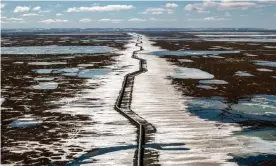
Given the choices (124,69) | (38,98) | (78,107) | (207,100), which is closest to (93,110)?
(78,107)

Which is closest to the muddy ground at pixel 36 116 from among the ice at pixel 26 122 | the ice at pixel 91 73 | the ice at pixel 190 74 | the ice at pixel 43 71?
the ice at pixel 26 122

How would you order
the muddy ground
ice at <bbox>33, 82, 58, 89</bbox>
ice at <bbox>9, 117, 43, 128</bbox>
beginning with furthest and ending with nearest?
ice at <bbox>33, 82, 58, 89</bbox> < ice at <bbox>9, 117, 43, 128</bbox> < the muddy ground

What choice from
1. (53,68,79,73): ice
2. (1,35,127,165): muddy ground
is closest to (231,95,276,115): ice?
(1,35,127,165): muddy ground

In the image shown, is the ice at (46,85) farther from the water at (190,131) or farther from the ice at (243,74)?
the ice at (243,74)

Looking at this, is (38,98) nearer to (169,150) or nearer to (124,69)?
(169,150)

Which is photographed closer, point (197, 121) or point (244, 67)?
point (197, 121)

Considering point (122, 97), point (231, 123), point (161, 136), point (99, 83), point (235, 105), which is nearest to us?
point (161, 136)

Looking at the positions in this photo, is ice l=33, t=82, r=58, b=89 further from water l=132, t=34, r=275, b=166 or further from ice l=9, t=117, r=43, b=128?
ice l=9, t=117, r=43, b=128

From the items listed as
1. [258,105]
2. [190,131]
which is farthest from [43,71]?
[190,131]

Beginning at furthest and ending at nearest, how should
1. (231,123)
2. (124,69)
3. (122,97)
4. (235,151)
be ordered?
(124,69)
(122,97)
(231,123)
(235,151)
